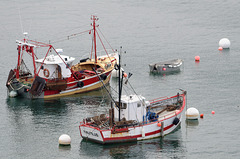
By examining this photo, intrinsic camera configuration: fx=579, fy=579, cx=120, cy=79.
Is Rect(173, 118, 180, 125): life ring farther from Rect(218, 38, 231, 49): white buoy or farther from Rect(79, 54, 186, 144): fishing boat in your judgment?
Rect(218, 38, 231, 49): white buoy

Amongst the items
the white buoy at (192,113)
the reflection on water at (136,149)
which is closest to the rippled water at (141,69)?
the reflection on water at (136,149)

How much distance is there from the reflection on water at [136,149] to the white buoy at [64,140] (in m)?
1.57

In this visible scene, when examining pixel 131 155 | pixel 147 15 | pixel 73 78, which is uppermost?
pixel 147 15

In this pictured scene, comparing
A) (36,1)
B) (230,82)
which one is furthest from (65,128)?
(36,1)

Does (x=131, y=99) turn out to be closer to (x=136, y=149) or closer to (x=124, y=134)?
(x=124, y=134)

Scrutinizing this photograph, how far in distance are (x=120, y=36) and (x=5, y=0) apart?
161 feet

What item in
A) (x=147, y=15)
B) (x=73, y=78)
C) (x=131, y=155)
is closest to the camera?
(x=131, y=155)

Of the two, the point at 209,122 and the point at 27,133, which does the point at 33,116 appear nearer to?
the point at 27,133

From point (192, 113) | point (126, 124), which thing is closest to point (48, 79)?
point (192, 113)

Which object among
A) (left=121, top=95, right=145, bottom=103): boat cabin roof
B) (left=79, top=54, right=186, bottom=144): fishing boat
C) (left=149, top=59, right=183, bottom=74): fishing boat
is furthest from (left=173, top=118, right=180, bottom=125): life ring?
(left=149, top=59, right=183, bottom=74): fishing boat

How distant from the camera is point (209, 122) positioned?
236 ft

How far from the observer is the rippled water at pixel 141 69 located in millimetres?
64938

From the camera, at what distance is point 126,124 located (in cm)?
6425

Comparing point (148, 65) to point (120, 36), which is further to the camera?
point (120, 36)
